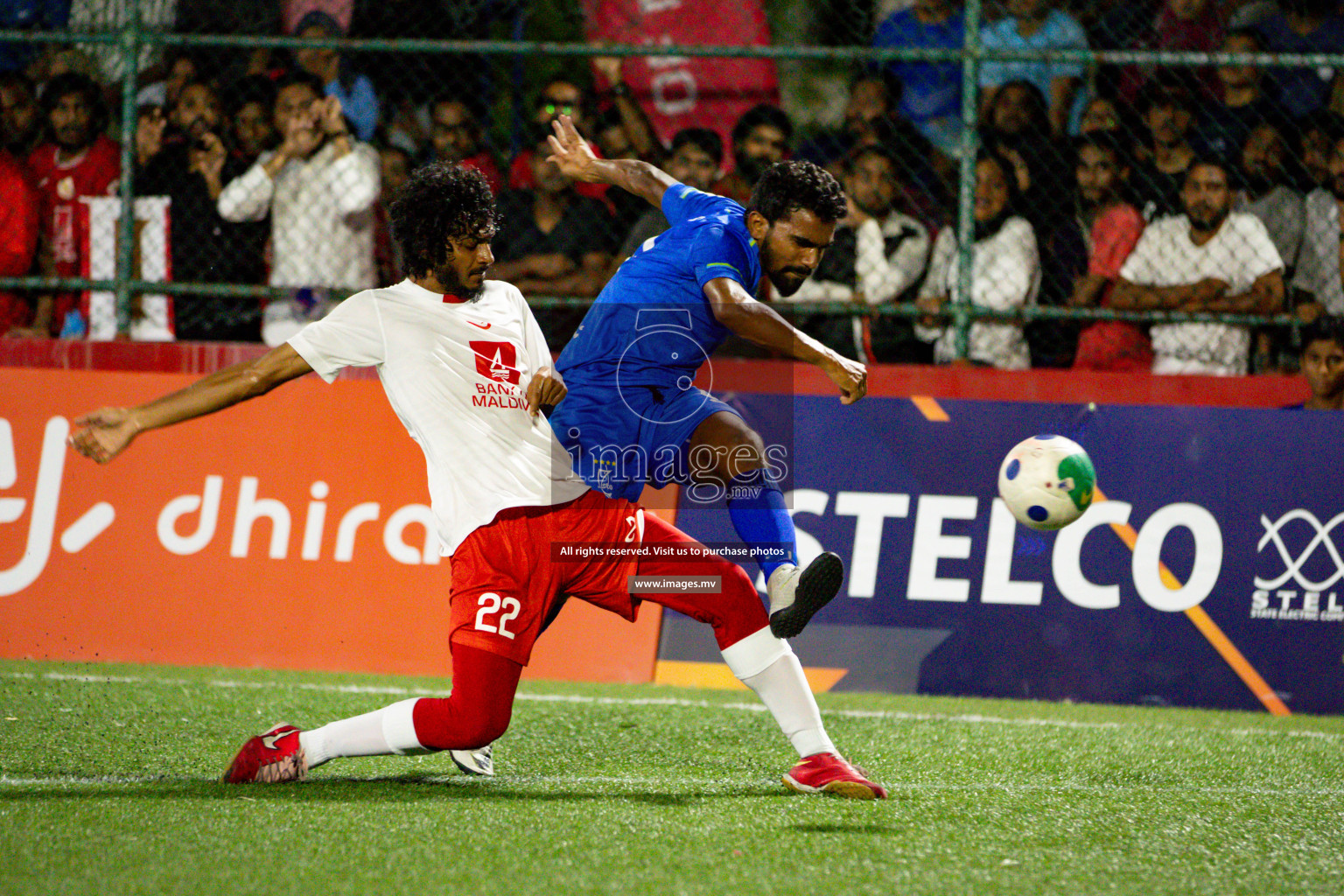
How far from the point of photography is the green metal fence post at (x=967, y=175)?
7082mm

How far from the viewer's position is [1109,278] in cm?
744

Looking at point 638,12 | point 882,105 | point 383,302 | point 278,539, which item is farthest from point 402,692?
point 638,12

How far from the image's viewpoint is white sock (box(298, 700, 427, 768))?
13.5ft

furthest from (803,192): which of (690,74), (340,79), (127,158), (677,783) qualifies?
(340,79)

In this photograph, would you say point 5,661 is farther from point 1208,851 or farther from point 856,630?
point 1208,851

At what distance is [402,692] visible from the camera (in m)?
6.07

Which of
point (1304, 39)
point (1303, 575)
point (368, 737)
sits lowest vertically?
point (368, 737)

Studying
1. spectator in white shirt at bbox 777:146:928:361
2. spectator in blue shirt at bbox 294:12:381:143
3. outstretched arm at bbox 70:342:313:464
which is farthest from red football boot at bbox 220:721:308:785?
spectator in blue shirt at bbox 294:12:381:143

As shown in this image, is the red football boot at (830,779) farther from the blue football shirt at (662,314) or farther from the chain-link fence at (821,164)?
the chain-link fence at (821,164)

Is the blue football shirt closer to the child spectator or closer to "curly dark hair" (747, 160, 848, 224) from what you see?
"curly dark hair" (747, 160, 848, 224)

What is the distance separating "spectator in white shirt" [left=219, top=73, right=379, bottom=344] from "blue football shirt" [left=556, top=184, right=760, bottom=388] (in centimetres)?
325

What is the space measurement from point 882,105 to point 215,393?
17.6ft

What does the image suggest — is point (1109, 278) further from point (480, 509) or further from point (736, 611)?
point (480, 509)

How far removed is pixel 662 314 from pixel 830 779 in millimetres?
1634
